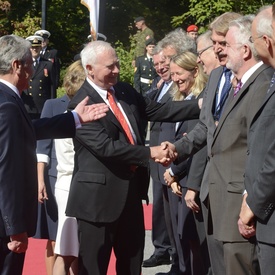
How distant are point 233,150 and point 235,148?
0.02 m

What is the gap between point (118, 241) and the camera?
6184mm

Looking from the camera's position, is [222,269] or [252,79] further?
[222,269]

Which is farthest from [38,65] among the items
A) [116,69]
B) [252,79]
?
[252,79]

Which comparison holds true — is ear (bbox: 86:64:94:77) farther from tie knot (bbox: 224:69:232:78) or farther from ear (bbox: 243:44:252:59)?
ear (bbox: 243:44:252:59)

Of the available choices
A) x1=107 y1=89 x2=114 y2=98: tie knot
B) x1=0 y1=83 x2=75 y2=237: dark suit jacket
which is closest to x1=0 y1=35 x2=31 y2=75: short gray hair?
x1=0 y1=83 x2=75 y2=237: dark suit jacket

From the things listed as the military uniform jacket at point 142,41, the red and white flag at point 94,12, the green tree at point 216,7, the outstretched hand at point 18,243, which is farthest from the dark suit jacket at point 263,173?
the green tree at point 216,7

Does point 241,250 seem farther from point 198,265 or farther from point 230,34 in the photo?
point 198,265

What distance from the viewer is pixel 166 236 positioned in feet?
27.9

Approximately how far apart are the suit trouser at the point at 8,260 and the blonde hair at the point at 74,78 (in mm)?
1605

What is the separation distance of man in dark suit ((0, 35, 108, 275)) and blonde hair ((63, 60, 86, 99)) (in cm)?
108

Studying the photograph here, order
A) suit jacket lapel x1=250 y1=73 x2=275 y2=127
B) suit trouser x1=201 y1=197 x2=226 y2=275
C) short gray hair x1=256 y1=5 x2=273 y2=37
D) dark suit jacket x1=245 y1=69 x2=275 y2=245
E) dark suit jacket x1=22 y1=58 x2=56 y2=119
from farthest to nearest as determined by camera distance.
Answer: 1. dark suit jacket x1=22 y1=58 x2=56 y2=119
2. suit trouser x1=201 y1=197 x2=226 y2=275
3. short gray hair x1=256 y1=5 x2=273 y2=37
4. suit jacket lapel x1=250 y1=73 x2=275 y2=127
5. dark suit jacket x1=245 y1=69 x2=275 y2=245

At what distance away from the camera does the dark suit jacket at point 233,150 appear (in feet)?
16.9

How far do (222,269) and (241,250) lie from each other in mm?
434

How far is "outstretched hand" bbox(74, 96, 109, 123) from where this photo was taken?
18.9ft
